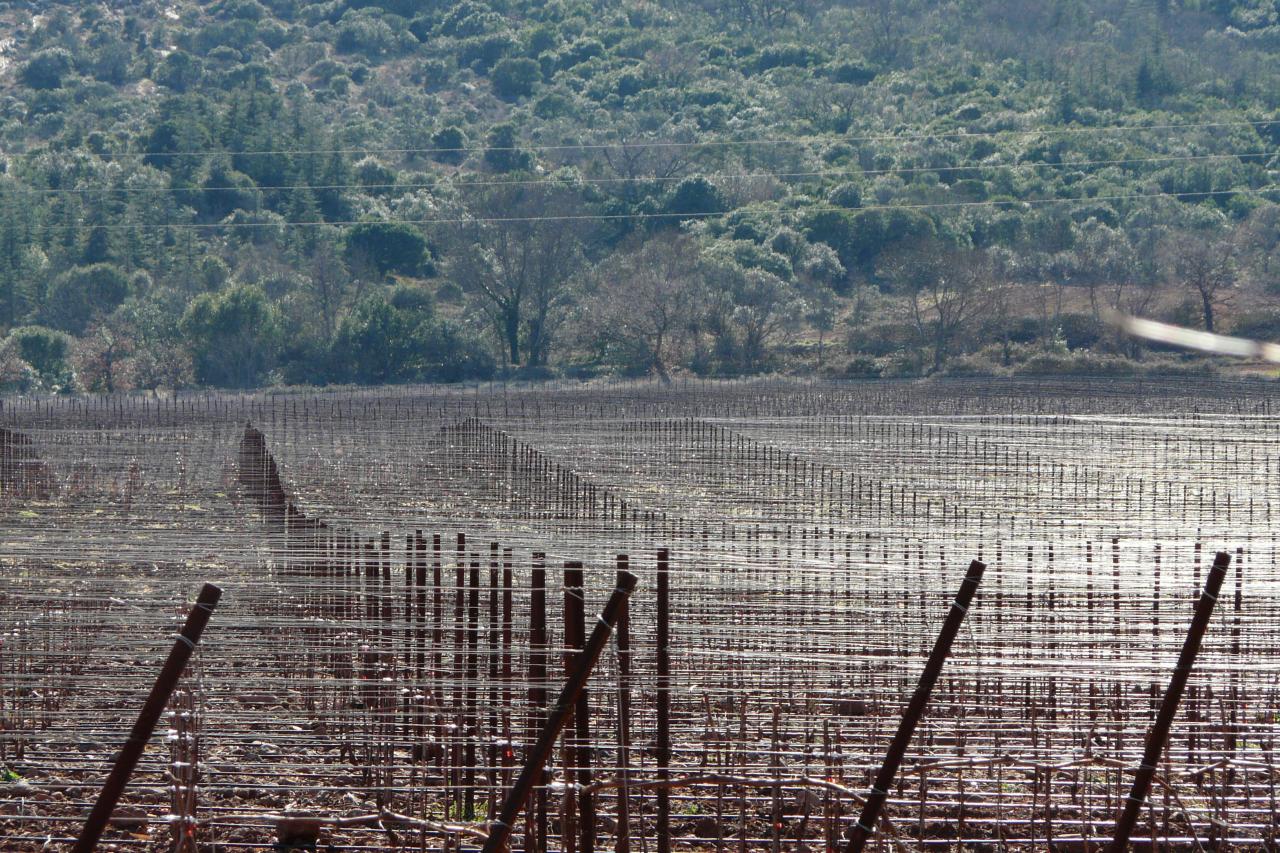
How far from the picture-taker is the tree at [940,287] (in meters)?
66.6

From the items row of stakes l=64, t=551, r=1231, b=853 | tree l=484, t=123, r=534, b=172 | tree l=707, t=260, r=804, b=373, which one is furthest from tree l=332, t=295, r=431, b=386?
row of stakes l=64, t=551, r=1231, b=853

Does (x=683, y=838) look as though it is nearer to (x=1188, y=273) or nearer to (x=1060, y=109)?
(x=1188, y=273)

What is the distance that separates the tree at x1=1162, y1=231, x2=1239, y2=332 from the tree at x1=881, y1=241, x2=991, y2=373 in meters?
7.41

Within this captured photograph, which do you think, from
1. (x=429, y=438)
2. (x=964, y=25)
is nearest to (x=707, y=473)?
(x=429, y=438)

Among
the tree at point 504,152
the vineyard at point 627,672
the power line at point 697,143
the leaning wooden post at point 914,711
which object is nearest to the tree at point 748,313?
the power line at point 697,143

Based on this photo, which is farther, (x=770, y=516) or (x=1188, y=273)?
(x=1188, y=273)

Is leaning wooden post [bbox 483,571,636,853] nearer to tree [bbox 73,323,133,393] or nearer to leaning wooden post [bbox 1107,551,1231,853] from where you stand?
leaning wooden post [bbox 1107,551,1231,853]

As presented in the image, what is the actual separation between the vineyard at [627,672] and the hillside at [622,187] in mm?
43493

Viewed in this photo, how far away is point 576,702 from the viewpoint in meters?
→ 5.59

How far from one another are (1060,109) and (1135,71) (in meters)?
8.34

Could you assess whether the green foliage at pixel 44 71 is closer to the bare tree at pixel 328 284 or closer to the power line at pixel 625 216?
the power line at pixel 625 216

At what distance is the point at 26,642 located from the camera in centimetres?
1005

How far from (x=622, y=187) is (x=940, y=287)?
2824 centimetres

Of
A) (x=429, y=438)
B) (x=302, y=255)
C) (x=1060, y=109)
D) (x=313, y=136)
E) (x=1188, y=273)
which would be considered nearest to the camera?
(x=429, y=438)
